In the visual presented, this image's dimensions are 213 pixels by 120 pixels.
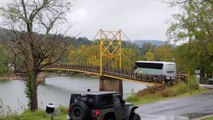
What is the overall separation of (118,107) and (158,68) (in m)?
46.2

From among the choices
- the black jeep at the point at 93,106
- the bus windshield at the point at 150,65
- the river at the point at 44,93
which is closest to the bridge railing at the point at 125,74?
the river at the point at 44,93

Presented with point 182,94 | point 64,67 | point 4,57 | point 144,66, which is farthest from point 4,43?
point 64,67

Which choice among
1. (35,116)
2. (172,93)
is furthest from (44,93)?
(35,116)

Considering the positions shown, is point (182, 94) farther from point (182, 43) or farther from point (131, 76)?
point (131, 76)

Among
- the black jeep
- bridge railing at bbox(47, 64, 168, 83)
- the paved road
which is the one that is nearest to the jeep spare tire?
the black jeep

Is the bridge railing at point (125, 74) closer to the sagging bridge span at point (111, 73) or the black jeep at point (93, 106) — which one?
the sagging bridge span at point (111, 73)

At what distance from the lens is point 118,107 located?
44.5 ft

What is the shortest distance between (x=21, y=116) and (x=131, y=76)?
41.4 metres

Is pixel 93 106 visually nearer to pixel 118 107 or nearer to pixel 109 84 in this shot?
pixel 118 107

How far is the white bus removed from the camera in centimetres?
5675

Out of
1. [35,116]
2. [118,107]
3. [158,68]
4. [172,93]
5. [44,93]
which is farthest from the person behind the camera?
[158,68]

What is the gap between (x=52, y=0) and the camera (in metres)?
23.5

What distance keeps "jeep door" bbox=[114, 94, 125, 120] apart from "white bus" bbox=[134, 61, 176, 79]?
39.4 m

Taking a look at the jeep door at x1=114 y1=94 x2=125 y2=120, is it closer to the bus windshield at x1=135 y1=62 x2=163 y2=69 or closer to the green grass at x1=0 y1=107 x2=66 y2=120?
the green grass at x1=0 y1=107 x2=66 y2=120
